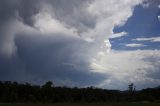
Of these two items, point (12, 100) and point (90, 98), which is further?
point (90, 98)

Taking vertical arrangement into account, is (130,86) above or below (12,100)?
above

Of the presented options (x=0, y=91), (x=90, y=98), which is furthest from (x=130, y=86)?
(x=0, y=91)

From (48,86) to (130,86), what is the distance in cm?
5565

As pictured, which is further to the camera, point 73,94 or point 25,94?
point 73,94

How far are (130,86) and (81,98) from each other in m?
54.2

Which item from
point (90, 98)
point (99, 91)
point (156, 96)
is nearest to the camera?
point (90, 98)

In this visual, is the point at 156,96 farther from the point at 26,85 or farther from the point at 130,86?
the point at 26,85

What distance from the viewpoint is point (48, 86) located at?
491 ft

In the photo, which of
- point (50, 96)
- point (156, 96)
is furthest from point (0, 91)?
point (156, 96)

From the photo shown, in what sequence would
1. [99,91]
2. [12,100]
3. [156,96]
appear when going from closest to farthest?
[12,100] → [156,96] → [99,91]

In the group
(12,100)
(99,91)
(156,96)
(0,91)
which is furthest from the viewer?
(99,91)

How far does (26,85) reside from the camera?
145 meters

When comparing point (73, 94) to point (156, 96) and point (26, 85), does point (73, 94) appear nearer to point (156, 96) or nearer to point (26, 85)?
point (26, 85)

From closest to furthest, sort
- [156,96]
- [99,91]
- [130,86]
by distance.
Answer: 1. [156,96]
2. [99,91]
3. [130,86]
